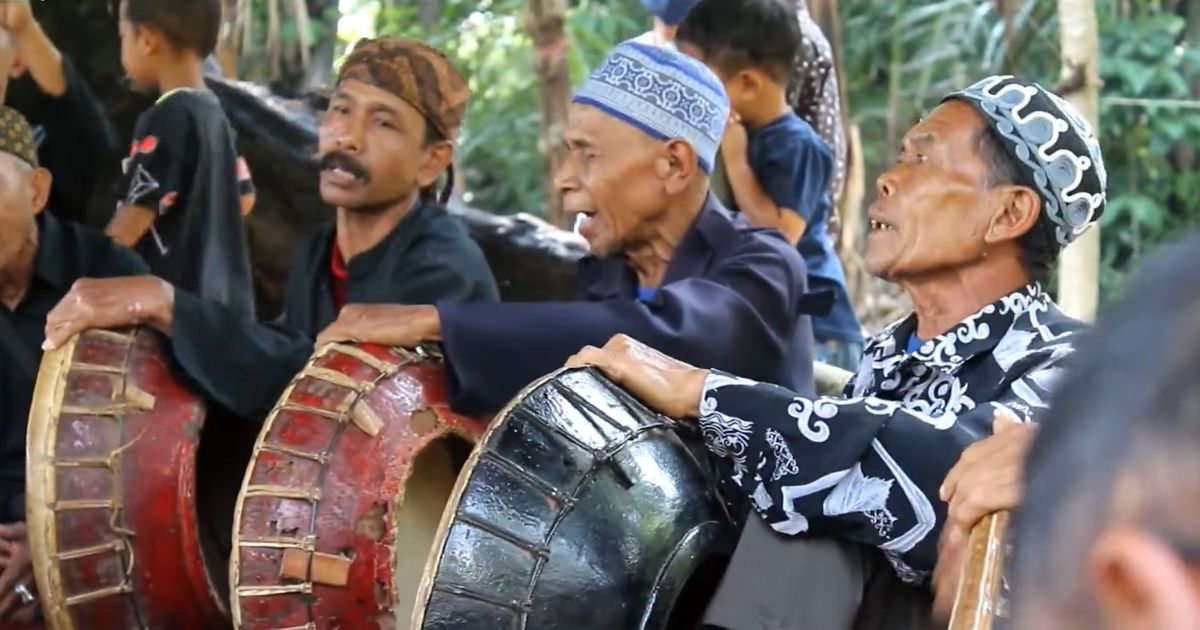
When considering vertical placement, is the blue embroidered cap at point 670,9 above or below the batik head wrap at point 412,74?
below

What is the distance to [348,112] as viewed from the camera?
256 centimetres

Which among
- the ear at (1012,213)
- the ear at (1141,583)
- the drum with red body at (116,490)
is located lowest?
the drum with red body at (116,490)

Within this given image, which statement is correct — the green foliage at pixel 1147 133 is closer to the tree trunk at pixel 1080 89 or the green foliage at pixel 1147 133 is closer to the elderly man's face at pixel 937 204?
the tree trunk at pixel 1080 89

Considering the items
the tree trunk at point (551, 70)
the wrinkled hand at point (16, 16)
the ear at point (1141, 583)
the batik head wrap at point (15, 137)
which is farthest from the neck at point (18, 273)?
the ear at point (1141, 583)

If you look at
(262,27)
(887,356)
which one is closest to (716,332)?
(887,356)

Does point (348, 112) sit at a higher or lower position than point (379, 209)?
higher

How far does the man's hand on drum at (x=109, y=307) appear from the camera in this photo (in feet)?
7.20

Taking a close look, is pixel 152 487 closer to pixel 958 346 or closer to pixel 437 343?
pixel 437 343

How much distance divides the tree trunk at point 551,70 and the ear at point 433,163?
5.31 feet

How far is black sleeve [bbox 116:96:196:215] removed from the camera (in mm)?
3131

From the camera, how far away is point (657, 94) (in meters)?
2.36

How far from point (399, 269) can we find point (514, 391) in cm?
49

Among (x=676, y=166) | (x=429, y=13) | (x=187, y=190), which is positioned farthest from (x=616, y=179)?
(x=429, y=13)

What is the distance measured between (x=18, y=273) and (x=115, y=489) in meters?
0.62
